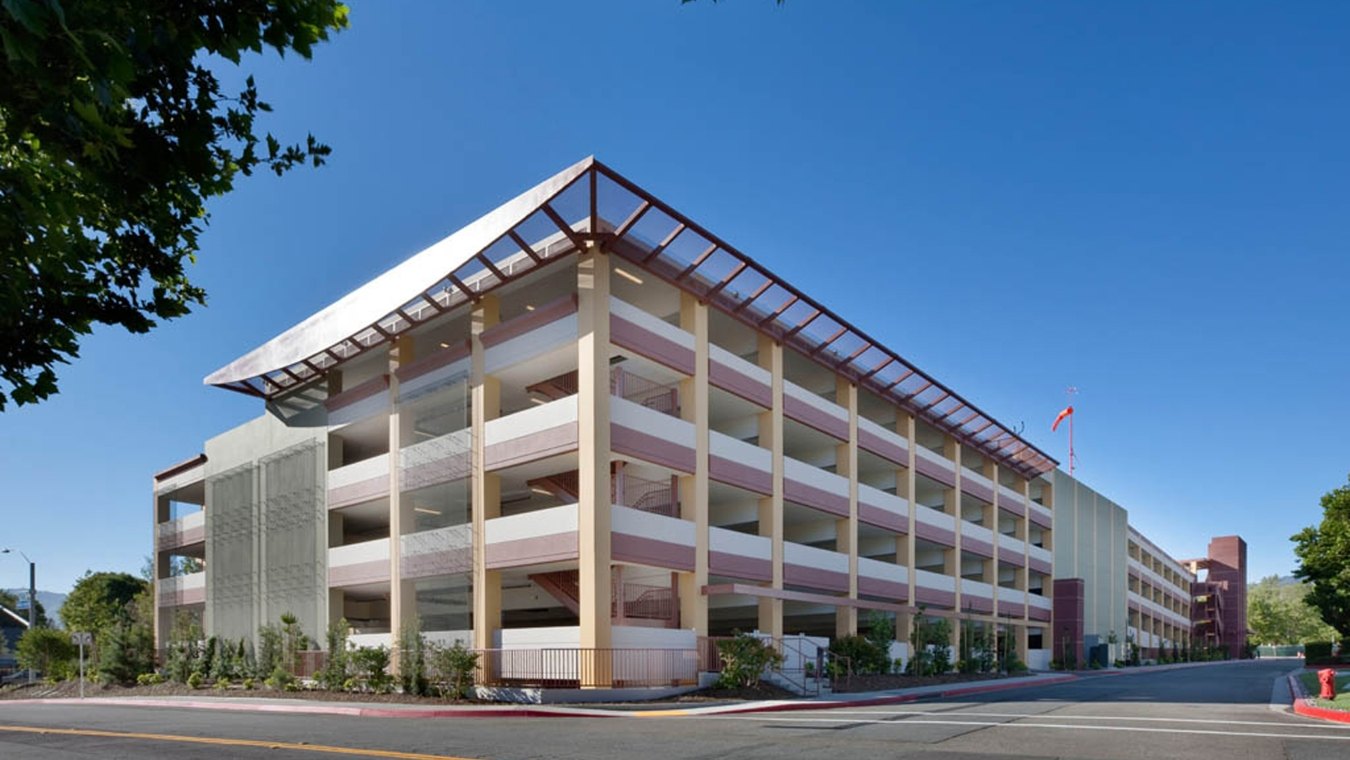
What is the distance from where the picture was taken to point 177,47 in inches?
260

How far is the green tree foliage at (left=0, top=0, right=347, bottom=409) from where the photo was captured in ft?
18.9

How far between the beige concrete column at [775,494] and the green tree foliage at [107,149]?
1115 inches

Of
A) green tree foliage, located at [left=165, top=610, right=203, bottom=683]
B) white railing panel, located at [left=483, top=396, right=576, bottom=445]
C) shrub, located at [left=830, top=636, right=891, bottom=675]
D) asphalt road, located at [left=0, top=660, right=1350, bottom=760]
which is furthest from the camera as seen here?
green tree foliage, located at [left=165, top=610, right=203, bottom=683]

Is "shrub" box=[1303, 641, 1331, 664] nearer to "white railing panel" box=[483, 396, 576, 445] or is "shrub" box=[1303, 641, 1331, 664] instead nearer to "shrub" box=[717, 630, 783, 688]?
"shrub" box=[717, 630, 783, 688]

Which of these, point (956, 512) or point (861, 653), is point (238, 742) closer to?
point (861, 653)

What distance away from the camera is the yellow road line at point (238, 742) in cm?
1408

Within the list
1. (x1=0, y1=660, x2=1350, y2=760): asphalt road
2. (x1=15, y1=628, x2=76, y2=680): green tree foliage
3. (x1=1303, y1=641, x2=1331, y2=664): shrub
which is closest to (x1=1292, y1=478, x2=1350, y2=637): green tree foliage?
(x1=1303, y1=641, x2=1331, y2=664): shrub

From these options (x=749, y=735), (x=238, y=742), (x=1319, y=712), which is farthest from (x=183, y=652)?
(x=1319, y=712)

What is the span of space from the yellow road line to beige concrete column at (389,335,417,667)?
13.6 metres

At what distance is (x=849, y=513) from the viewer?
41.8 metres

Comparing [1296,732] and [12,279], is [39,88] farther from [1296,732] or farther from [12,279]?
[1296,732]

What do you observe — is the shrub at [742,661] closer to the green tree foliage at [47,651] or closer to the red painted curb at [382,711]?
the red painted curb at [382,711]

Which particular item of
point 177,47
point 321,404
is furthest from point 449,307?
point 177,47

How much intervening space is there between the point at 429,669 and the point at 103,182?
2483cm
